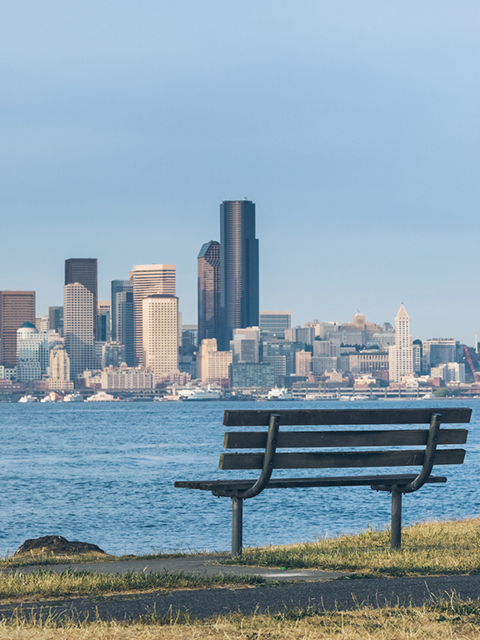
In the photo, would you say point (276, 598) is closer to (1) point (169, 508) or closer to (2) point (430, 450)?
(2) point (430, 450)

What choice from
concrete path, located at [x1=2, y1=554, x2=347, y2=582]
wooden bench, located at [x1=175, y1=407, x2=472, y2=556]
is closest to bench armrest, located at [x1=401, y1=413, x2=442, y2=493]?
wooden bench, located at [x1=175, y1=407, x2=472, y2=556]

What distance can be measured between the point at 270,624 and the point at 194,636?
0.52 metres

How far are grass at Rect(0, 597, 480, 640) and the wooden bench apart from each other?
2690 millimetres

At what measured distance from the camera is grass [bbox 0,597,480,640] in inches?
222

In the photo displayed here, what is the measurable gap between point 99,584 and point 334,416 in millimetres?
3087

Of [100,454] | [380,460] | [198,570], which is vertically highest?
[380,460]

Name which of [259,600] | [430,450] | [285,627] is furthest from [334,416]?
[285,627]

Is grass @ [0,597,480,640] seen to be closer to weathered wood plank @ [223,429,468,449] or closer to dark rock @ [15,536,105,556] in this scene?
weathered wood plank @ [223,429,468,449]

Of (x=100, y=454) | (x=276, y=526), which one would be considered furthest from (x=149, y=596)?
(x=100, y=454)

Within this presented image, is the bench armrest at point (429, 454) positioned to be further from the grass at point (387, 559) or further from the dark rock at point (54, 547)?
the dark rock at point (54, 547)

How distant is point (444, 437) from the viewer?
32.8 ft

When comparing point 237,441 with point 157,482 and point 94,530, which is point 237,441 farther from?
point 157,482

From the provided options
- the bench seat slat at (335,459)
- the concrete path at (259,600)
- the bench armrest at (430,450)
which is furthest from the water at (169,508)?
the concrete path at (259,600)

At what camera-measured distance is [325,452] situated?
9273mm
